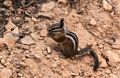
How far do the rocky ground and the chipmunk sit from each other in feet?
0.25

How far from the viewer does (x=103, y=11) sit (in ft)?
21.2

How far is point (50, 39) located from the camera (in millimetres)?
5875

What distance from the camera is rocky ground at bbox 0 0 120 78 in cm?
560

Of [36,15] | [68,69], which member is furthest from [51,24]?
[68,69]

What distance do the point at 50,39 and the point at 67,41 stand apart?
0.26 metres

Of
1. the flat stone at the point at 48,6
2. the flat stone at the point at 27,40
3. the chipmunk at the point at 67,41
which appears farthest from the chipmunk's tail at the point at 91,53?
the flat stone at the point at 48,6

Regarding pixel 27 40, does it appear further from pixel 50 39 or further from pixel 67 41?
pixel 67 41

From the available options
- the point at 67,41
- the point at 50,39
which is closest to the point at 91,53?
the point at 67,41

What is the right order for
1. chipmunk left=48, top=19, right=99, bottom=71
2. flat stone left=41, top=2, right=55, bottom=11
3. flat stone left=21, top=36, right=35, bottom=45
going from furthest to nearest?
flat stone left=41, top=2, right=55, bottom=11 < flat stone left=21, top=36, right=35, bottom=45 < chipmunk left=48, top=19, right=99, bottom=71

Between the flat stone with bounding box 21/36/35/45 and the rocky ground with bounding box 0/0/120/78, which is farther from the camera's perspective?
the flat stone with bounding box 21/36/35/45

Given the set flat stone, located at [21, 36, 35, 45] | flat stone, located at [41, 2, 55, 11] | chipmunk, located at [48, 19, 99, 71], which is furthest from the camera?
flat stone, located at [41, 2, 55, 11]

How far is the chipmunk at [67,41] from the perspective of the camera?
5.59 meters

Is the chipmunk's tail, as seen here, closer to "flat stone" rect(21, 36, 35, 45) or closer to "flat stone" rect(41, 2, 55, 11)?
"flat stone" rect(21, 36, 35, 45)

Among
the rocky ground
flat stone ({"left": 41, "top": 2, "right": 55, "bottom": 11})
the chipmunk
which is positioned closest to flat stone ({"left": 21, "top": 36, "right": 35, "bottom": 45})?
the rocky ground
